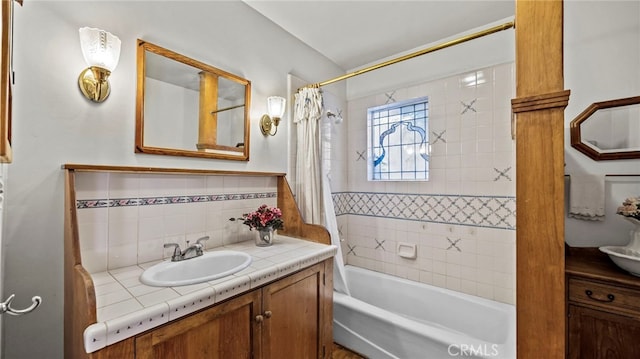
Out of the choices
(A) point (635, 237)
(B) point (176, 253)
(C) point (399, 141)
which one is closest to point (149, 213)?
(B) point (176, 253)

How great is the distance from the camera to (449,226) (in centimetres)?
229

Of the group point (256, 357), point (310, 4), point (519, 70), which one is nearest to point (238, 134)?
point (310, 4)

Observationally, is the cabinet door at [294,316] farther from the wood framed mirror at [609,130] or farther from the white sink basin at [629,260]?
the wood framed mirror at [609,130]

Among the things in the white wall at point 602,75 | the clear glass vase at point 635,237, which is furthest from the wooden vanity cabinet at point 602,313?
the white wall at point 602,75

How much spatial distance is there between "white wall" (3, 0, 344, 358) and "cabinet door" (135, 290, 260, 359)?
0.59 m

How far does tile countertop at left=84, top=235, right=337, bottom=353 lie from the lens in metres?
0.84

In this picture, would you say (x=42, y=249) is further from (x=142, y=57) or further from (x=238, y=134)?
(x=238, y=134)

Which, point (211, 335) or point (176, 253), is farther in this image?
point (176, 253)

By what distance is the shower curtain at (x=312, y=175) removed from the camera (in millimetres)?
2092

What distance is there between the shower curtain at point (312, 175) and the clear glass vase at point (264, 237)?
39 centimetres

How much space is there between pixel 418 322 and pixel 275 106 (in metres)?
1.92

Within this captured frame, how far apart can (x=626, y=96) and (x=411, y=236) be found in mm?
1674

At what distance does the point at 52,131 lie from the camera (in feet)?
3.77

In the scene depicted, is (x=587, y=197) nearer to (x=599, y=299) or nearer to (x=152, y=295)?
(x=599, y=299)
